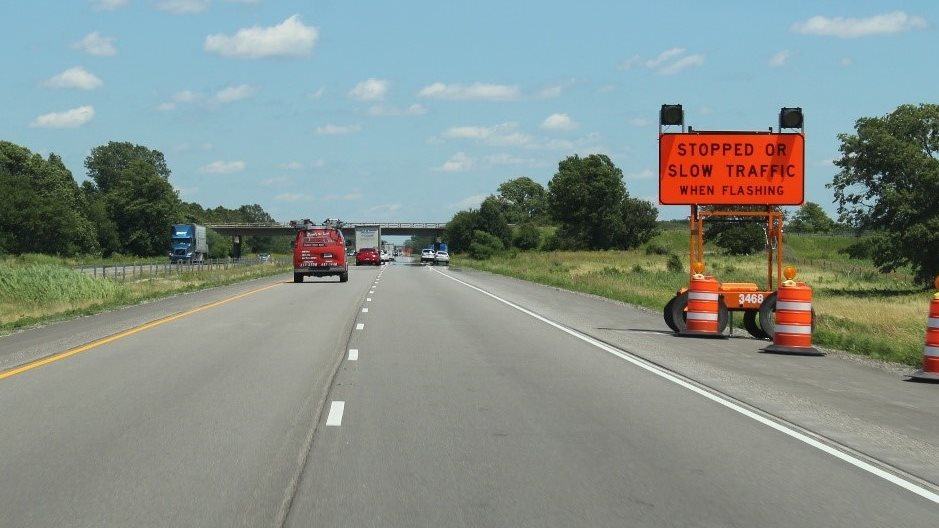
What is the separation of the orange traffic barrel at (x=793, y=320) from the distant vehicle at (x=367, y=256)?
8141 centimetres

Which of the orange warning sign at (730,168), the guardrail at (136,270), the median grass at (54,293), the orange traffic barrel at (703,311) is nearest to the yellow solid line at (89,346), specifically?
the median grass at (54,293)

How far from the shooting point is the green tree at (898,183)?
59781 mm

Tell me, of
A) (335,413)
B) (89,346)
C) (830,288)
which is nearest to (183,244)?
(830,288)

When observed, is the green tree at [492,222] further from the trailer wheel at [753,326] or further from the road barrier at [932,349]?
the road barrier at [932,349]

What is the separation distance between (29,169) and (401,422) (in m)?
129

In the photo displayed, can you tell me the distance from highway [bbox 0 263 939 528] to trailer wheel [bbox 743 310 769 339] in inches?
146

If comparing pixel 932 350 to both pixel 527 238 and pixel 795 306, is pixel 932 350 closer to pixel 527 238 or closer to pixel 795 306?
pixel 795 306

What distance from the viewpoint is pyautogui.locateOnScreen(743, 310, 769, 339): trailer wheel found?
2145cm

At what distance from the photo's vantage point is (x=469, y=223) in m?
157

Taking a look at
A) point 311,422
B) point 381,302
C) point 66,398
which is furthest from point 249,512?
point 381,302

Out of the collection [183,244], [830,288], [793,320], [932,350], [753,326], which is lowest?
[830,288]

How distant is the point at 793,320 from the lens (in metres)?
17.7

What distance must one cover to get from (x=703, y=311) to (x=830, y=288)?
144ft

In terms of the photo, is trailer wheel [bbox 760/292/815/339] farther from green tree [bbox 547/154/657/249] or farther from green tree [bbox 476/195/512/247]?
green tree [bbox 476/195/512/247]
